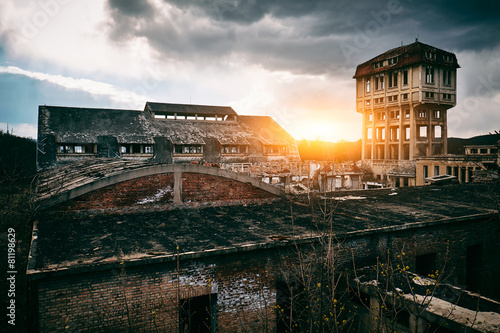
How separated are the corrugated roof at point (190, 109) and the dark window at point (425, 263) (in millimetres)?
35082

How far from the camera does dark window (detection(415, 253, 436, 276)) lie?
10773 mm

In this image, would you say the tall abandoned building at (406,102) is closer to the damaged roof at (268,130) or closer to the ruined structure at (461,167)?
the ruined structure at (461,167)

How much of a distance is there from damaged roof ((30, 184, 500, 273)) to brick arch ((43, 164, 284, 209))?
38cm

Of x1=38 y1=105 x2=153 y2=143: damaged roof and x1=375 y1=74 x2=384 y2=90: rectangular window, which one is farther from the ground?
x1=375 y1=74 x2=384 y2=90: rectangular window

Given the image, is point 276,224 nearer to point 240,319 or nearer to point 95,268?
point 240,319

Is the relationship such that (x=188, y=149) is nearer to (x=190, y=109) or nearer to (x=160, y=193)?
(x=190, y=109)

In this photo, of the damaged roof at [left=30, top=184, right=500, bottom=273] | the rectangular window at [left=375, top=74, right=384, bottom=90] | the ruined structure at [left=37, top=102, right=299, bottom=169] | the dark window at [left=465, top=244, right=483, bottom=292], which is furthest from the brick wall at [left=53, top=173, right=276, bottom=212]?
the rectangular window at [left=375, top=74, right=384, bottom=90]

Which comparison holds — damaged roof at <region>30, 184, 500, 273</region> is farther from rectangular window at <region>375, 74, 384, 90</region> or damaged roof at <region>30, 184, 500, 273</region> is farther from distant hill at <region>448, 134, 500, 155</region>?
distant hill at <region>448, 134, 500, 155</region>

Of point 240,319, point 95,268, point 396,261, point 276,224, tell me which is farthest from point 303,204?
point 95,268

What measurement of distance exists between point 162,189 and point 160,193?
0.53ft

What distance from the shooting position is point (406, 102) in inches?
1475

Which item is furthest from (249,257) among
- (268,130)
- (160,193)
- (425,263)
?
(268,130)

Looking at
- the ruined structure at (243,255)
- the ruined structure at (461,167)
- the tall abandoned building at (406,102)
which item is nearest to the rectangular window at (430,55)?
the tall abandoned building at (406,102)

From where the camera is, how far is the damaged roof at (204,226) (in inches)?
270
